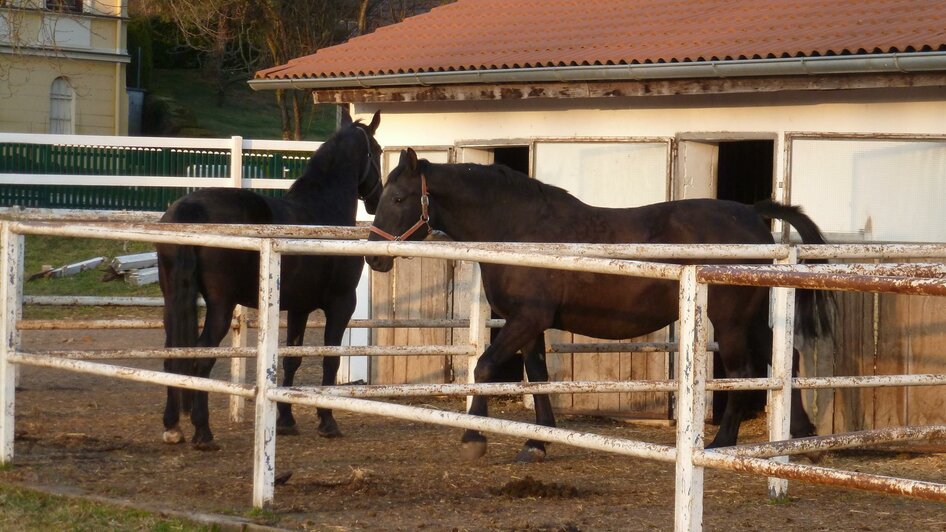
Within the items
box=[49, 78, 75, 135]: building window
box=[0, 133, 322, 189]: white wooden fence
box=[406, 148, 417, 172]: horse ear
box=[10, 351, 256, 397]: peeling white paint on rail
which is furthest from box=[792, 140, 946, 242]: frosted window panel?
box=[49, 78, 75, 135]: building window

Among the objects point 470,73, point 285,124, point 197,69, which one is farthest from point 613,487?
point 197,69

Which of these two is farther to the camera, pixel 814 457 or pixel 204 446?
pixel 204 446

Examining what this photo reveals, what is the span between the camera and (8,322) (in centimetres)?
609

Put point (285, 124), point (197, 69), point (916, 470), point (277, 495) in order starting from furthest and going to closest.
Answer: point (197, 69), point (285, 124), point (916, 470), point (277, 495)

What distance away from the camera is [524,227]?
744cm

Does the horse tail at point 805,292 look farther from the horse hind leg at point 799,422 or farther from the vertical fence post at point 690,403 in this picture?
the vertical fence post at point 690,403

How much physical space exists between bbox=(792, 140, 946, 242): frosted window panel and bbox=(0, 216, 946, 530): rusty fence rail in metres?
2.25

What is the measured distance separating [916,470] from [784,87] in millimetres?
2600

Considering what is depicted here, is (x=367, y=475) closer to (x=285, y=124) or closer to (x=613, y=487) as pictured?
(x=613, y=487)

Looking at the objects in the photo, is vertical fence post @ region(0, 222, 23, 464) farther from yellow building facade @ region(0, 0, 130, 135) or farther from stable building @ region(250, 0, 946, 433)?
yellow building facade @ region(0, 0, 130, 135)

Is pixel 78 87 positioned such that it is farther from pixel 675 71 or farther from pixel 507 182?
pixel 507 182

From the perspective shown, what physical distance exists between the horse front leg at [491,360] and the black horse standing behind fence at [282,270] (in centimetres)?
129

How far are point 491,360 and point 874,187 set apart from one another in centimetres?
304

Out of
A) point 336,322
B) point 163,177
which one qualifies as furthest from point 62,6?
point 336,322
